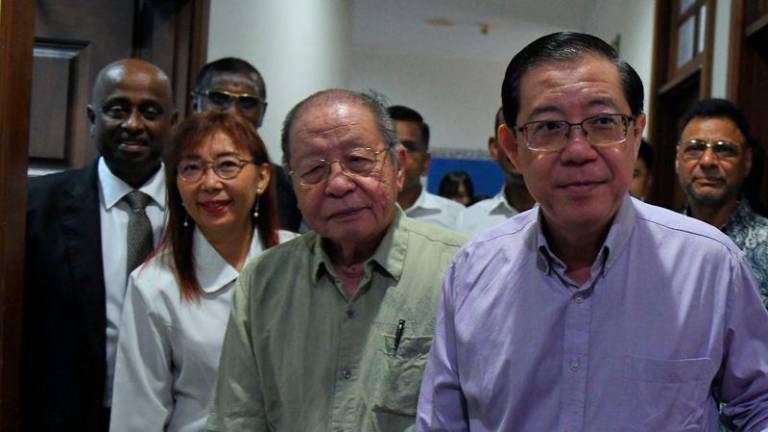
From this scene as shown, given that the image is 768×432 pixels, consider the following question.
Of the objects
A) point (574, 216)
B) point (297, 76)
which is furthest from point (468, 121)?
point (574, 216)

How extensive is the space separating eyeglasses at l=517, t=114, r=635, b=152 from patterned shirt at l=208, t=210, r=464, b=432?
1.30 ft

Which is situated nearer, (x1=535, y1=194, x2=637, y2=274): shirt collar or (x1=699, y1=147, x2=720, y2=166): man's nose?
(x1=535, y1=194, x2=637, y2=274): shirt collar

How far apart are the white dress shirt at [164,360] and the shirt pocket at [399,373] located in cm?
46

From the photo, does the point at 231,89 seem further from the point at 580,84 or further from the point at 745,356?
the point at 745,356

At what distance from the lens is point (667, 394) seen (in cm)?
105

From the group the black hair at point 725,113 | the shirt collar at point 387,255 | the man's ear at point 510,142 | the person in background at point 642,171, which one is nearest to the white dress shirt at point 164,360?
the shirt collar at point 387,255

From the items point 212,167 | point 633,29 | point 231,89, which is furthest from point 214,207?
point 633,29

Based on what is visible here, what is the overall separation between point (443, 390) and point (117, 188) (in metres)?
1.20

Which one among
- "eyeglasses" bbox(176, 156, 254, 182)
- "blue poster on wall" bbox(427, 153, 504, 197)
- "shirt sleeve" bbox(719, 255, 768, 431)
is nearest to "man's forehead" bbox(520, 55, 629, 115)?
"shirt sleeve" bbox(719, 255, 768, 431)

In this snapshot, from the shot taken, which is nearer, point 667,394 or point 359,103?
point 667,394

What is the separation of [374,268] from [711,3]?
8.72 ft

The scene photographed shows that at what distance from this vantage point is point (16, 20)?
159 centimetres

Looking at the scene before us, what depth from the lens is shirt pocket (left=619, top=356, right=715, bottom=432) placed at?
1.05 metres

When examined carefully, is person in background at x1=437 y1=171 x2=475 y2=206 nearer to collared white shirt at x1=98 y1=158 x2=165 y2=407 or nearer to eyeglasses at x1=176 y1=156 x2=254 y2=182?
collared white shirt at x1=98 y1=158 x2=165 y2=407
